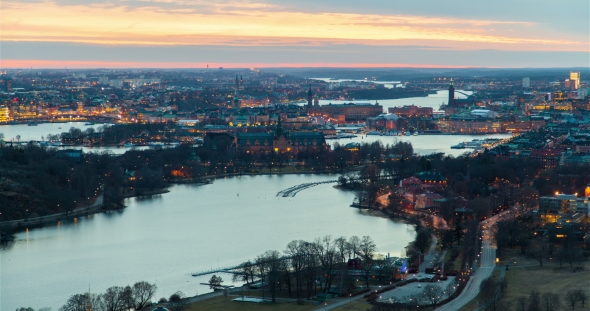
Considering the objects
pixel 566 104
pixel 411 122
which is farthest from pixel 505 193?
pixel 566 104

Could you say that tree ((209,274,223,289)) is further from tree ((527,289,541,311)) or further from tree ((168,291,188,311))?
tree ((527,289,541,311))

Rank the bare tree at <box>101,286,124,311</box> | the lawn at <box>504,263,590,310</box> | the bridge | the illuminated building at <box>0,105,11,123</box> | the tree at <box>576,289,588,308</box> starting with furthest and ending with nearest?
1. the illuminated building at <box>0,105,11,123</box>
2. the bridge
3. the lawn at <box>504,263,590,310</box>
4. the bare tree at <box>101,286,124,311</box>
5. the tree at <box>576,289,588,308</box>

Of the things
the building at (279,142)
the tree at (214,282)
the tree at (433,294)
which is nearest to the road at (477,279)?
the tree at (433,294)

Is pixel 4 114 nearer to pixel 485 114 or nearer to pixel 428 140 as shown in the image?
pixel 428 140

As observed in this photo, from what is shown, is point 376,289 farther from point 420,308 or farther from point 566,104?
point 566,104

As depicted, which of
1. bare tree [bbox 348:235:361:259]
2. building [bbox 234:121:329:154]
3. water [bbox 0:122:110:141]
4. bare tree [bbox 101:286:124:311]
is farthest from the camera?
water [bbox 0:122:110:141]

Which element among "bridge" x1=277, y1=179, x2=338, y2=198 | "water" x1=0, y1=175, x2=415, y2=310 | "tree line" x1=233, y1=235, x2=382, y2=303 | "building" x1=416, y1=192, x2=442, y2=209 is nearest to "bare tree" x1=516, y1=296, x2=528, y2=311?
"tree line" x1=233, y1=235, x2=382, y2=303

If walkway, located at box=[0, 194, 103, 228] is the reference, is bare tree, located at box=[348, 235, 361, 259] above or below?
above
